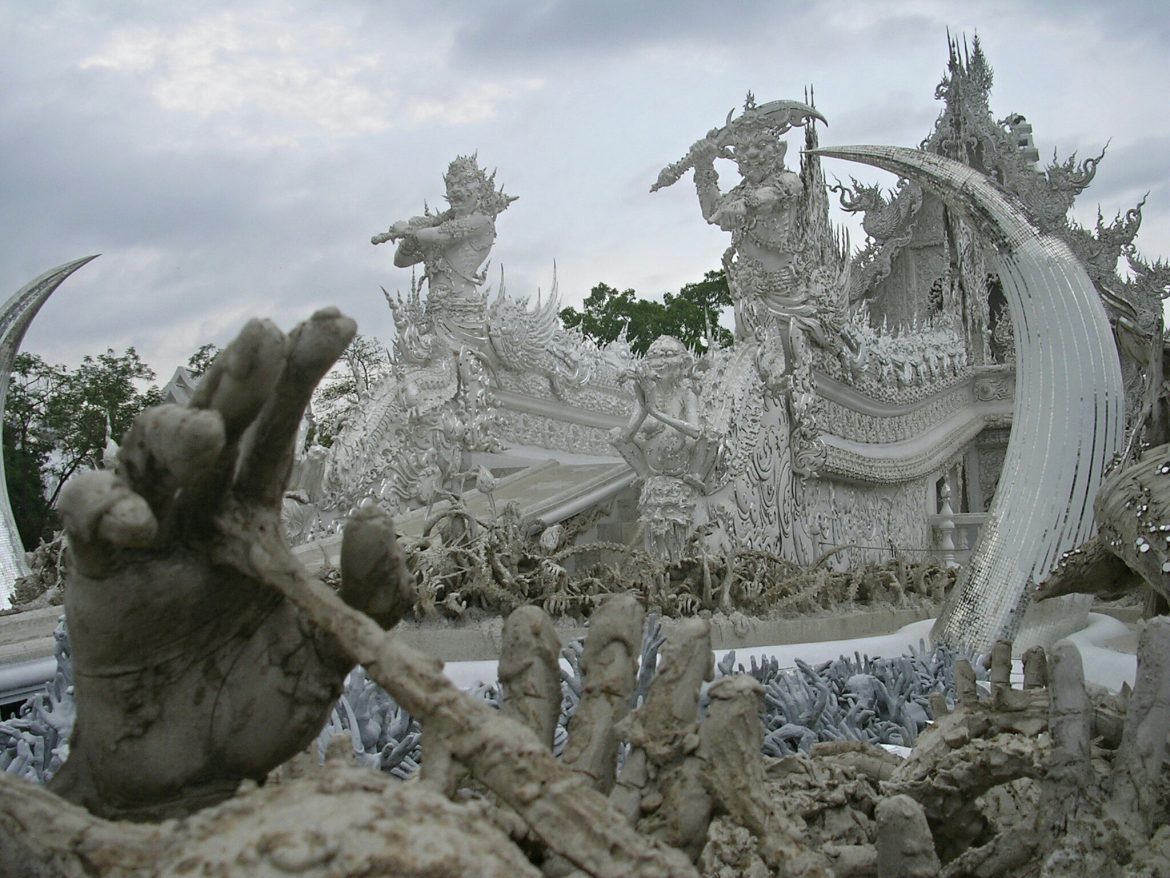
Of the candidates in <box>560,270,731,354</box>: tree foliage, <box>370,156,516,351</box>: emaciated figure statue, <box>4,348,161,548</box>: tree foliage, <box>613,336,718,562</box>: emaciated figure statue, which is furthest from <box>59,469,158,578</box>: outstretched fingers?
<box>560,270,731,354</box>: tree foliage

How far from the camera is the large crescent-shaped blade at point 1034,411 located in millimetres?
5992

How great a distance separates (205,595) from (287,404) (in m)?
0.32

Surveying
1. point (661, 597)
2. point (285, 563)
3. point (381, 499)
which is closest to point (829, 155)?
point (661, 597)

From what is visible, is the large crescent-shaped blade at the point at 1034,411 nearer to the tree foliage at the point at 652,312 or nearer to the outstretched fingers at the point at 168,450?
the outstretched fingers at the point at 168,450

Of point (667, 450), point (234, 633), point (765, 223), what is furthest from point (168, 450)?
point (765, 223)

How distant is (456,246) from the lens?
11.8 m

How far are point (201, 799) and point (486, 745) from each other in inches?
21.9

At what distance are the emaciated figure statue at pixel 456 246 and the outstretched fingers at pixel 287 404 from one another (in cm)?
992

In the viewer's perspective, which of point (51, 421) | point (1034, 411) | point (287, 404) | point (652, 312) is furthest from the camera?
point (652, 312)

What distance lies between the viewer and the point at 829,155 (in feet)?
23.7

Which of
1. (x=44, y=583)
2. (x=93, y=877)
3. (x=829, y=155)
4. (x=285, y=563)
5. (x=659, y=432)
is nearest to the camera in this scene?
(x=93, y=877)

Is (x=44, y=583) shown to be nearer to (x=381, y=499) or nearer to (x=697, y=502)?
(x=381, y=499)

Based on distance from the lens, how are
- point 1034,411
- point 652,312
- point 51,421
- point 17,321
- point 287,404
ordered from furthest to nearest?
point 652,312 < point 51,421 < point 17,321 < point 1034,411 < point 287,404

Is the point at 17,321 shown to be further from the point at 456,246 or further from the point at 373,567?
the point at 373,567
